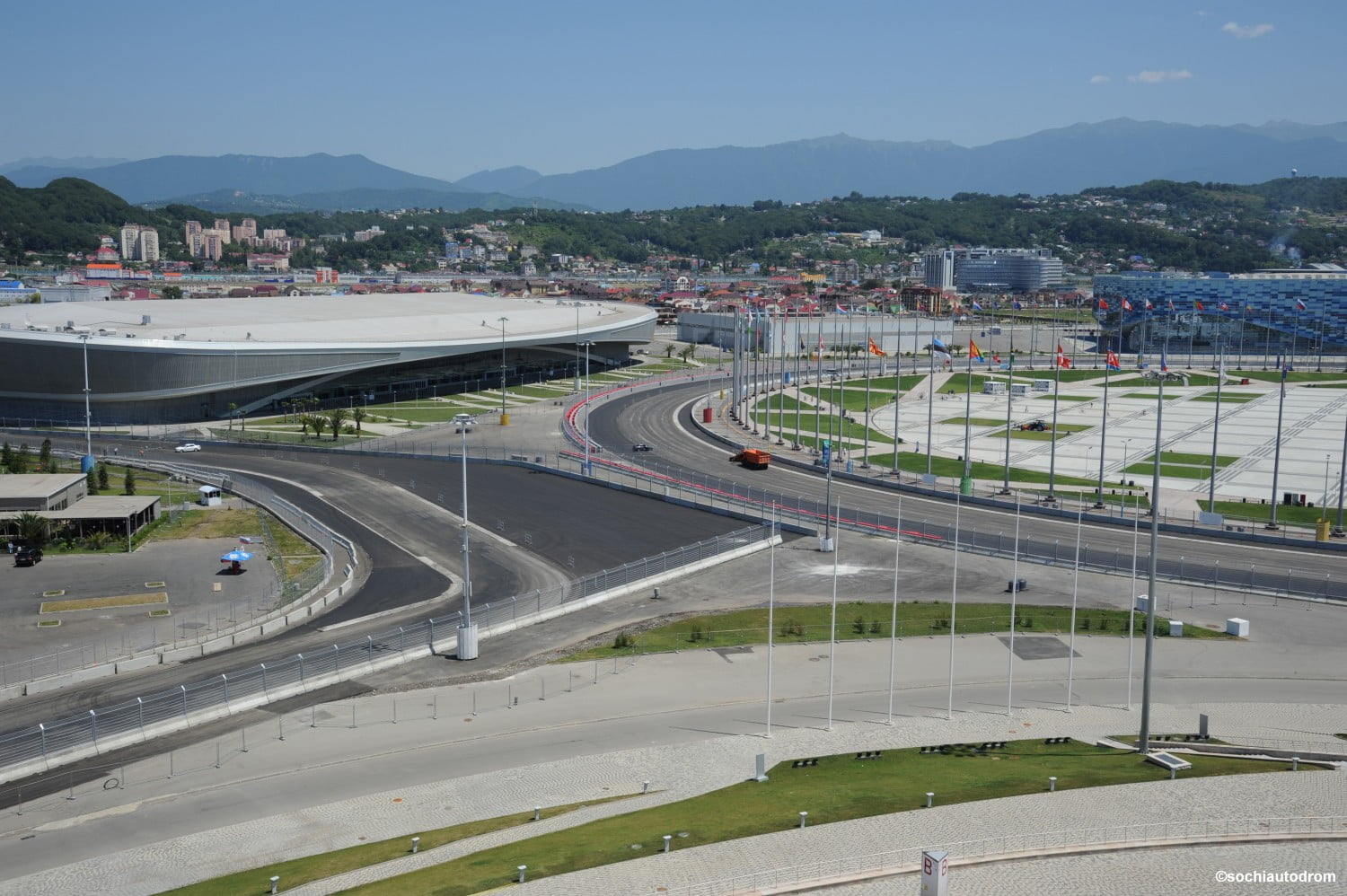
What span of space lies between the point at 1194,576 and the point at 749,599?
20.5 meters

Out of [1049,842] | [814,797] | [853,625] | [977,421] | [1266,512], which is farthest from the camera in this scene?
[977,421]

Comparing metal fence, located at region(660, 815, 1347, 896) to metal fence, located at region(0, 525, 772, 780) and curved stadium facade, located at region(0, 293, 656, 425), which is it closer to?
metal fence, located at region(0, 525, 772, 780)

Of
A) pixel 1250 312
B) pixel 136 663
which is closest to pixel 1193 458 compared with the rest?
pixel 136 663

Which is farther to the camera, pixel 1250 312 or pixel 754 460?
pixel 1250 312

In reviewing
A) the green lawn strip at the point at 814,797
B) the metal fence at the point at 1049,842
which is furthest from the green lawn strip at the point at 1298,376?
the metal fence at the point at 1049,842

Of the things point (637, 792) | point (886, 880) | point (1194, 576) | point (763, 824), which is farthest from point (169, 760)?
point (1194, 576)

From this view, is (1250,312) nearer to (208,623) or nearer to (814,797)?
(208,623)

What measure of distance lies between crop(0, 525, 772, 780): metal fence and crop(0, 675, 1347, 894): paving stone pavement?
3.52 metres

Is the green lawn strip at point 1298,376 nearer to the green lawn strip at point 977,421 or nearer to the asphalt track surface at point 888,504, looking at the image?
the green lawn strip at point 977,421

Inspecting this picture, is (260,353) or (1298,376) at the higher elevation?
(260,353)

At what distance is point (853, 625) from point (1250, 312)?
142893 millimetres

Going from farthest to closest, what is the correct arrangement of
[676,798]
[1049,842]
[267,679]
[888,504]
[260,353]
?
[260,353]
[888,504]
[267,679]
[676,798]
[1049,842]

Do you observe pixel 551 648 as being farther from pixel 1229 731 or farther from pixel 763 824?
pixel 1229 731

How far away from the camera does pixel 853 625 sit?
4419 centimetres
